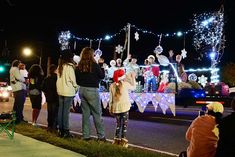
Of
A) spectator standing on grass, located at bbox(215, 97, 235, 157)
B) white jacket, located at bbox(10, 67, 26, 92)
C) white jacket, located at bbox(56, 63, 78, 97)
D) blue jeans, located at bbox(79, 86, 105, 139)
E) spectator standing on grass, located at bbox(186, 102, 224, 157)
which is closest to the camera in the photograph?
spectator standing on grass, located at bbox(215, 97, 235, 157)

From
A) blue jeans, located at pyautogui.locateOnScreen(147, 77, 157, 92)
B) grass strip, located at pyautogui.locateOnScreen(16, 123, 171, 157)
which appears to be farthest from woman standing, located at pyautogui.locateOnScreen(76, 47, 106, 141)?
blue jeans, located at pyautogui.locateOnScreen(147, 77, 157, 92)

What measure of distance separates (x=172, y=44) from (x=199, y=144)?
29.1 metres

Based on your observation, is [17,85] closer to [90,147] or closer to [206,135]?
[90,147]

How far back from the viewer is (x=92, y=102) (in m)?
9.55


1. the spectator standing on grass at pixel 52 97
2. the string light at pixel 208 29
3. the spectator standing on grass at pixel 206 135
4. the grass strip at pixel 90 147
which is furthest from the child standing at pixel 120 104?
the string light at pixel 208 29

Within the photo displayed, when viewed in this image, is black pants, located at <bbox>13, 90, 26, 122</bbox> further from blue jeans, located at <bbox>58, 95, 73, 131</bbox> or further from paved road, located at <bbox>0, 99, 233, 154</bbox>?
blue jeans, located at <bbox>58, 95, 73, 131</bbox>

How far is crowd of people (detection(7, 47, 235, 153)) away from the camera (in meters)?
5.84

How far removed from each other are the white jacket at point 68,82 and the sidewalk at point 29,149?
1.30 metres

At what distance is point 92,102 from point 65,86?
33.7 inches

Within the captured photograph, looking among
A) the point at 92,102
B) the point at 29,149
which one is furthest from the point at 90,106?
the point at 29,149

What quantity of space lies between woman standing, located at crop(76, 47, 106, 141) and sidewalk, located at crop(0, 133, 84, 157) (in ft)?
3.92

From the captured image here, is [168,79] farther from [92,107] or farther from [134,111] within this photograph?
[92,107]

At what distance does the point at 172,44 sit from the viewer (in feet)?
114

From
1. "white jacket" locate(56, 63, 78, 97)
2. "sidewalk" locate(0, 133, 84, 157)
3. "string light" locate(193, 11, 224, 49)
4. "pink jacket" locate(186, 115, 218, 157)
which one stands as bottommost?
"sidewalk" locate(0, 133, 84, 157)
